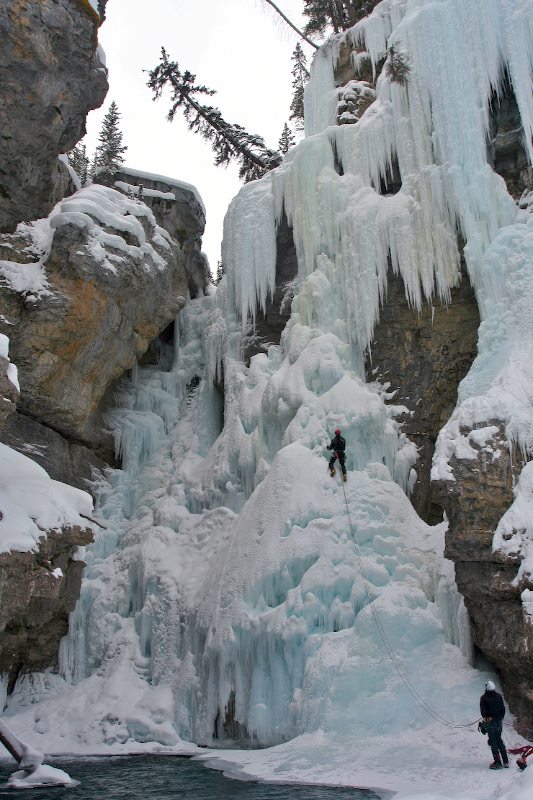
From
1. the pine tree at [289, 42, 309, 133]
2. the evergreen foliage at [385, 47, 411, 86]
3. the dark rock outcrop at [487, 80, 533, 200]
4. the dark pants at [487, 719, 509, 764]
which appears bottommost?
the dark pants at [487, 719, 509, 764]

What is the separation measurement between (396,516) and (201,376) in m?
7.80

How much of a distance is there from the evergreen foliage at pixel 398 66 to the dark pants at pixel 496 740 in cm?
1286

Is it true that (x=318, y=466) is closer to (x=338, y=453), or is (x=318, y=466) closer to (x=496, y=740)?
(x=338, y=453)

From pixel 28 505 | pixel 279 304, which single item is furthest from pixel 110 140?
pixel 28 505

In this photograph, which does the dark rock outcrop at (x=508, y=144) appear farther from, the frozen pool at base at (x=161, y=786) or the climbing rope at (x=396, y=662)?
the frozen pool at base at (x=161, y=786)

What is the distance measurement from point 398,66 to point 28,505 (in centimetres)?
1200

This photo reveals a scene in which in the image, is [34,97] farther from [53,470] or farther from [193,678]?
[193,678]

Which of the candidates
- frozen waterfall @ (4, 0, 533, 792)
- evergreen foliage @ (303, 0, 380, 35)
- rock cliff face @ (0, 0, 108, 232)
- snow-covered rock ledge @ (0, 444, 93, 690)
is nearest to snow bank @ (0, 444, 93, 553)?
snow-covered rock ledge @ (0, 444, 93, 690)

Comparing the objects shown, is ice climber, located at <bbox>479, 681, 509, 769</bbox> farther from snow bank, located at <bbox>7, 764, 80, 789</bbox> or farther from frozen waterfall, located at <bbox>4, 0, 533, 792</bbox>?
snow bank, located at <bbox>7, 764, 80, 789</bbox>

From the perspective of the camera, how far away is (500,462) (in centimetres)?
997

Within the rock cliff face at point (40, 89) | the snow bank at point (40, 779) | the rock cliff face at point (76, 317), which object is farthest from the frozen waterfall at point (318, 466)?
the rock cliff face at point (40, 89)

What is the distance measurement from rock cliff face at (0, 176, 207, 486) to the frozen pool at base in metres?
6.66

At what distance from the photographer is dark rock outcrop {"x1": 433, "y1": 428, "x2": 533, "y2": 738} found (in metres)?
8.92

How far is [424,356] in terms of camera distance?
1373cm
